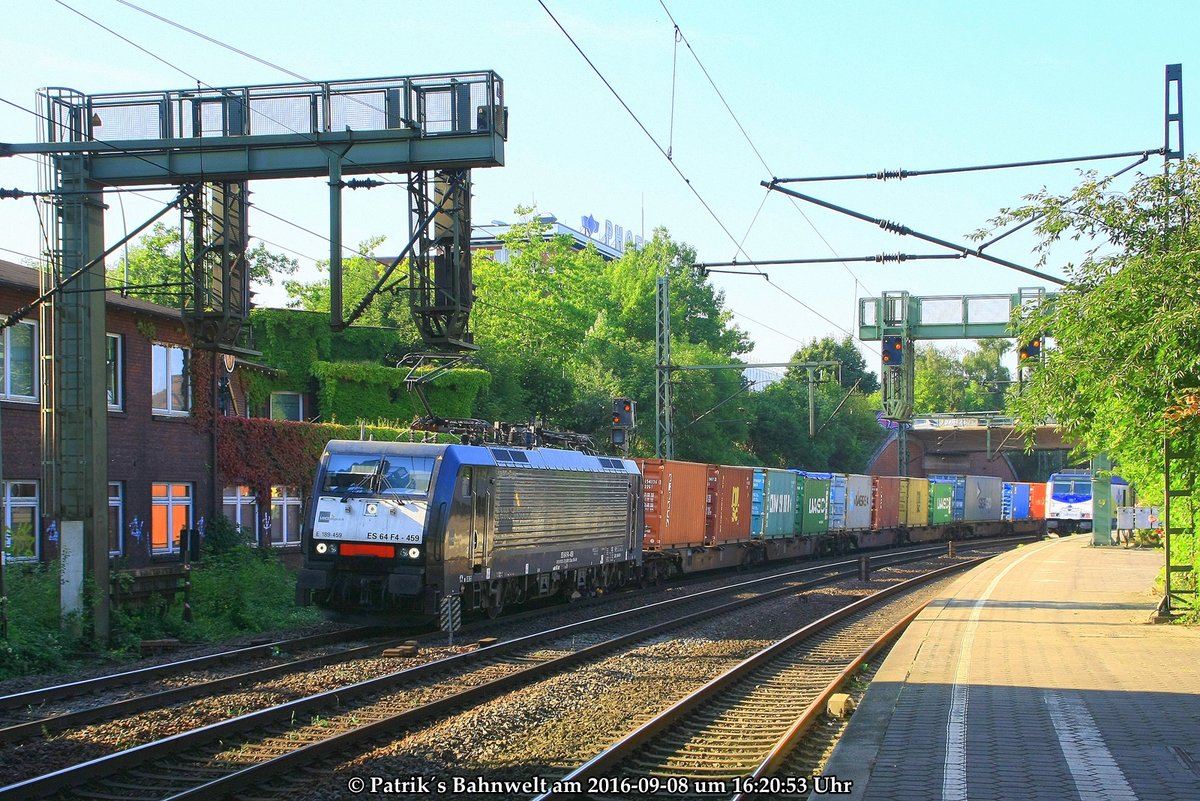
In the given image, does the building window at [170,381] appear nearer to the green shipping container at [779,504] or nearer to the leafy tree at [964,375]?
the green shipping container at [779,504]

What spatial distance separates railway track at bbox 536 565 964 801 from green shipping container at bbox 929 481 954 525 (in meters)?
39.1

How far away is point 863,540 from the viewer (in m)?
46.8

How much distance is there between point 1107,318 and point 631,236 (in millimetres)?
115244

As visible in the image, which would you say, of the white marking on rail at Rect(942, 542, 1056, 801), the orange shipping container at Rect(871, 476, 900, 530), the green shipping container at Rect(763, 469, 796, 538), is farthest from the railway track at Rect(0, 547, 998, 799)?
the orange shipping container at Rect(871, 476, 900, 530)

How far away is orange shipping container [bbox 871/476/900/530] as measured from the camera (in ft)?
156

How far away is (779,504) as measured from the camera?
121ft

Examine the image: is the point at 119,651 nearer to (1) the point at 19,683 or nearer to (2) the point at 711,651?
(1) the point at 19,683

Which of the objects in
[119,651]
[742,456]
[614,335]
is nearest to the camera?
[119,651]

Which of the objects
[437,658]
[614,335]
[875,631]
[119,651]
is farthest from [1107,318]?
[614,335]

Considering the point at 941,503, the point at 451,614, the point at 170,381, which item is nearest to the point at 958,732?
the point at 451,614

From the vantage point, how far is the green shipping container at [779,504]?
35812mm

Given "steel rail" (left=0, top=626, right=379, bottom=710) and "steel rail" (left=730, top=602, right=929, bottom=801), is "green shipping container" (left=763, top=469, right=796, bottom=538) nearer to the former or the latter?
"steel rail" (left=730, top=602, right=929, bottom=801)

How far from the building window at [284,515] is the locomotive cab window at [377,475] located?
12932 mm

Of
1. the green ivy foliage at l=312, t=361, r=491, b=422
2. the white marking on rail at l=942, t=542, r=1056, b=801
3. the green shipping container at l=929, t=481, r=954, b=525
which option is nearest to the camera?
the white marking on rail at l=942, t=542, r=1056, b=801
